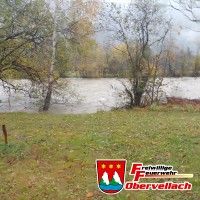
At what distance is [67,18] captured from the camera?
51.3ft

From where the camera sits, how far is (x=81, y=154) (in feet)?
21.7

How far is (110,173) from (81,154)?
10.1 feet

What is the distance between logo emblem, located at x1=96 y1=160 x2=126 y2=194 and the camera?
3611 mm

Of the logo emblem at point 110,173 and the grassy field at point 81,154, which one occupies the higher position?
the logo emblem at point 110,173

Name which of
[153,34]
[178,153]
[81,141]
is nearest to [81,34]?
[153,34]

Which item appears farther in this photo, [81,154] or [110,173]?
[81,154]

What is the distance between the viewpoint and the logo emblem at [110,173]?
142 inches

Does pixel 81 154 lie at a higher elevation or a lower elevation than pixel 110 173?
lower

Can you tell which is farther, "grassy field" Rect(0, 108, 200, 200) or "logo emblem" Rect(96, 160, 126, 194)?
"grassy field" Rect(0, 108, 200, 200)

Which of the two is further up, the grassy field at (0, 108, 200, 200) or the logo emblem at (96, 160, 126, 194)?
the logo emblem at (96, 160, 126, 194)

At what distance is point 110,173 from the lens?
11.9ft

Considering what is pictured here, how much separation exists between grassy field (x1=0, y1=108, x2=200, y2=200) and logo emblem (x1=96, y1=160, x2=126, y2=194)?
0.94 meters

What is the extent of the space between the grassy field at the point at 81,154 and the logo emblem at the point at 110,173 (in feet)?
3.07

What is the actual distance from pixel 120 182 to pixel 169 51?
46.0ft
